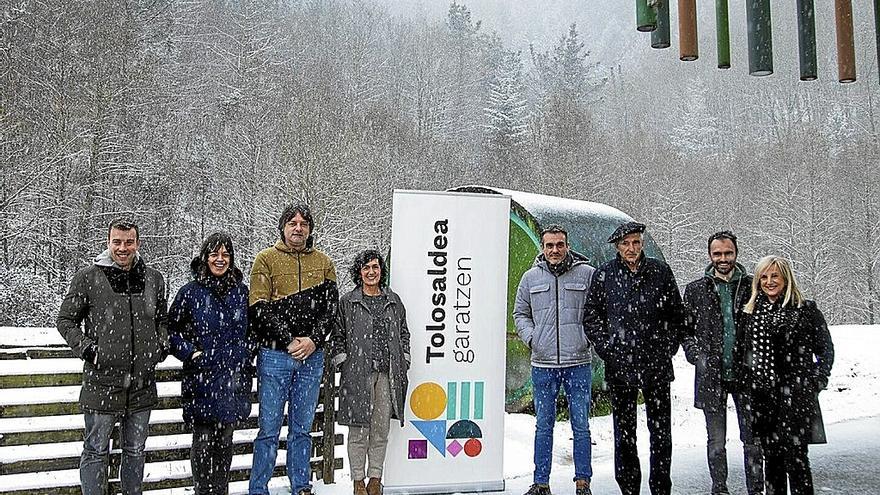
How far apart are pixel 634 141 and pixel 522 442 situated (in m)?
37.3

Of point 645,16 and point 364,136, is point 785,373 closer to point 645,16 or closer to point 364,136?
point 645,16

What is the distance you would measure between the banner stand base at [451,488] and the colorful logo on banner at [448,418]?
21cm

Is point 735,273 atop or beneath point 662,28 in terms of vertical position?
beneath

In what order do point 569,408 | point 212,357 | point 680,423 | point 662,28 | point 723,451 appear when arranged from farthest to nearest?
point 680,423 → point 569,408 → point 723,451 → point 212,357 → point 662,28

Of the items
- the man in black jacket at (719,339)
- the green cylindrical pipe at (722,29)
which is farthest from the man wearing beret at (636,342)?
the green cylindrical pipe at (722,29)

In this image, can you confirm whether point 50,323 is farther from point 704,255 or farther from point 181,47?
point 704,255

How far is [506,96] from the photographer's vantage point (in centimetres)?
3812

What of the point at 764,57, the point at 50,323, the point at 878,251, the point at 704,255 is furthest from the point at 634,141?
the point at 764,57

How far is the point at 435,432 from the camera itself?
206 inches

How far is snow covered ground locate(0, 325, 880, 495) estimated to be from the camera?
5.87 metres

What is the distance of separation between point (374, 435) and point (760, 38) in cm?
342

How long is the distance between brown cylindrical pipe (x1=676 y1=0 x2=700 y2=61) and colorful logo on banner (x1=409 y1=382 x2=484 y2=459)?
2.73 metres

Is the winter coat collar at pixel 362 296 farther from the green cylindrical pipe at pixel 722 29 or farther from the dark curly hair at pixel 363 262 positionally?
the green cylindrical pipe at pixel 722 29

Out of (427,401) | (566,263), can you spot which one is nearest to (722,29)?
(566,263)
